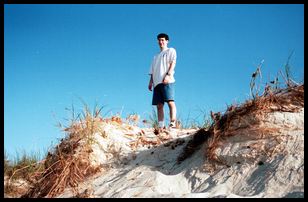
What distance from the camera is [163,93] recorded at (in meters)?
7.85

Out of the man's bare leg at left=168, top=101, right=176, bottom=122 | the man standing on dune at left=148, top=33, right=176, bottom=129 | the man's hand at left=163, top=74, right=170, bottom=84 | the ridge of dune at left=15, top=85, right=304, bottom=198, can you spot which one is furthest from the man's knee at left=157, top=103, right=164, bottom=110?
the ridge of dune at left=15, top=85, right=304, bottom=198

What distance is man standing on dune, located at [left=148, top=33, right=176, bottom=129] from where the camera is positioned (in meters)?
7.75

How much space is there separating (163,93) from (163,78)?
29cm

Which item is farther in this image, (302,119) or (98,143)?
(98,143)

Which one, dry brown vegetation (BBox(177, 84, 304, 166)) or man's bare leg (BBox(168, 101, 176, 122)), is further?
man's bare leg (BBox(168, 101, 176, 122))

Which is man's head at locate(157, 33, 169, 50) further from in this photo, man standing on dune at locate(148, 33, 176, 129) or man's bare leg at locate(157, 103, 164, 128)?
man's bare leg at locate(157, 103, 164, 128)

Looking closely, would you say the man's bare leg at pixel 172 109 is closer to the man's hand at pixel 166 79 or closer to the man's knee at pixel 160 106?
the man's knee at pixel 160 106

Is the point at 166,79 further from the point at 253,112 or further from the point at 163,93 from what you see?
the point at 253,112

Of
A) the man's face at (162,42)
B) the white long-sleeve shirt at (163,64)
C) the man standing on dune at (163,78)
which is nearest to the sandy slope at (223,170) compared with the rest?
the man standing on dune at (163,78)

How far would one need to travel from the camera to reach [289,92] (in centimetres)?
561

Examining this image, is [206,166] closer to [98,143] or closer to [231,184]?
[231,184]
